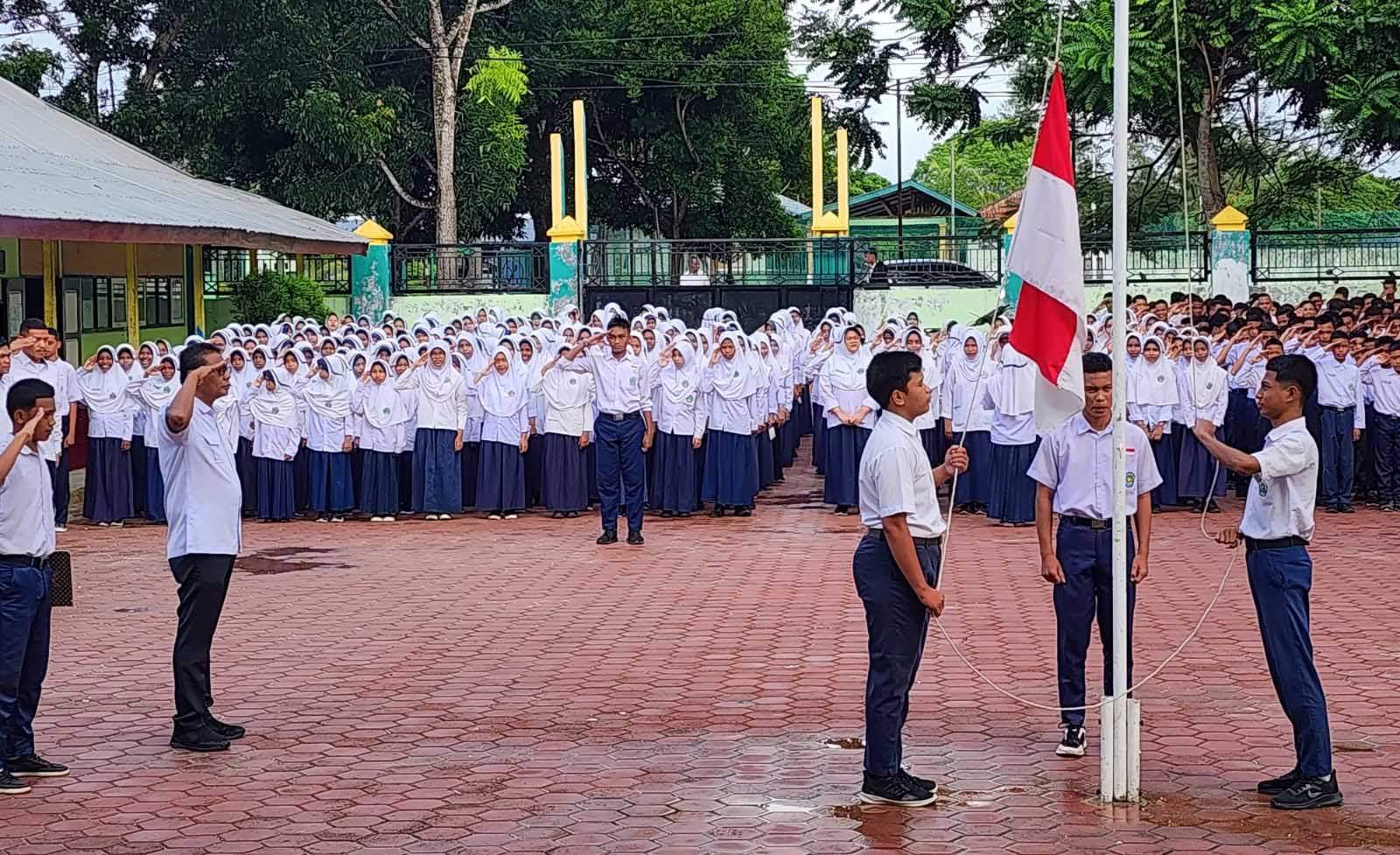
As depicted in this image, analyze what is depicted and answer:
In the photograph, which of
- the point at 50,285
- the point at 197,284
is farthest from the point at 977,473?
the point at 197,284

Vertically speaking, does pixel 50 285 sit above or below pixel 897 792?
above

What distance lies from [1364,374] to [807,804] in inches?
484

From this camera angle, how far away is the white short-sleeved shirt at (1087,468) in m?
7.42

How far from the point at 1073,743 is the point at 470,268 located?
77.6ft

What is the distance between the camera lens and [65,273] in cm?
2227

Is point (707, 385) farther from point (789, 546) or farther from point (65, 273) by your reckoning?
point (65, 273)

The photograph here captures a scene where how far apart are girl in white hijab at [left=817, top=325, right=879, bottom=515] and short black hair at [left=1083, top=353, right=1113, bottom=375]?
939 centimetres

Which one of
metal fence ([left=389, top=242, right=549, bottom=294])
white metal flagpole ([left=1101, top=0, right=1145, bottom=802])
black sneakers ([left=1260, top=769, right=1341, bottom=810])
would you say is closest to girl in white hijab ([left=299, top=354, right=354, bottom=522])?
white metal flagpole ([left=1101, top=0, right=1145, bottom=802])

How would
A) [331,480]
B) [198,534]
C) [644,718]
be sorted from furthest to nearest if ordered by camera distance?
[331,480] → [644,718] → [198,534]

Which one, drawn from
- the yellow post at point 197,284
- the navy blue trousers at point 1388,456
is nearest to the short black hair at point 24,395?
the navy blue trousers at point 1388,456

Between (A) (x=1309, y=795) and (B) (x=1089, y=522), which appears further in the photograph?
(B) (x=1089, y=522)

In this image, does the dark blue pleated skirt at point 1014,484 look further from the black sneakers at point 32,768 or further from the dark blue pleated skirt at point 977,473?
the black sneakers at point 32,768

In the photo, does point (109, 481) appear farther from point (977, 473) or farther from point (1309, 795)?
point (1309, 795)

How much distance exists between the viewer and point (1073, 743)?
25.1 feet
